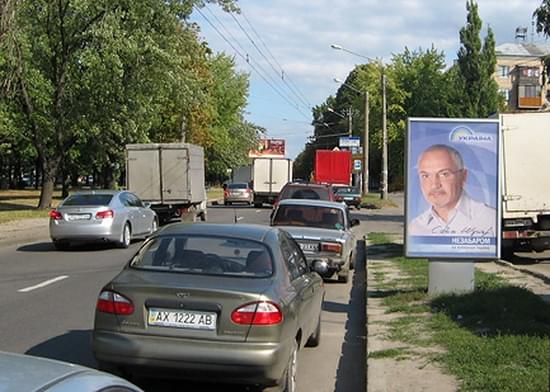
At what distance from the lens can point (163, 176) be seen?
96.0ft

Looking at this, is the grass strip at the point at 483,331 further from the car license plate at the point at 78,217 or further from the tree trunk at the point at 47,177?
the tree trunk at the point at 47,177

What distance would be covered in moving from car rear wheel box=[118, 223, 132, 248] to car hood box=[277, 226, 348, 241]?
22.7 feet

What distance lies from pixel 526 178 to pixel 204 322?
1306 cm

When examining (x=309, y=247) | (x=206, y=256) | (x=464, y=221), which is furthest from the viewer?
(x=309, y=247)

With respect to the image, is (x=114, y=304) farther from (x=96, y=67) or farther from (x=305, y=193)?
(x=96, y=67)

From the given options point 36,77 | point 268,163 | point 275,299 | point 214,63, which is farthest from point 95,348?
point 214,63

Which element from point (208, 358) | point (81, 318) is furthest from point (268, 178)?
point (208, 358)

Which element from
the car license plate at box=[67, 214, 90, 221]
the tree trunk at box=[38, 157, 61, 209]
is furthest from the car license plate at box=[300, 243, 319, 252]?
the tree trunk at box=[38, 157, 61, 209]

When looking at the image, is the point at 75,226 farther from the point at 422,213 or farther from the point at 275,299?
the point at 275,299

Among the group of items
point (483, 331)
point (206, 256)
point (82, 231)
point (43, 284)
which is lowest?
point (43, 284)

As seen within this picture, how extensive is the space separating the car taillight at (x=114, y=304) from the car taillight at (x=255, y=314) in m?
0.86

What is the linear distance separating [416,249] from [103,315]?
5.53 m

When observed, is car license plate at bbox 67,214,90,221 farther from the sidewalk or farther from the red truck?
the red truck

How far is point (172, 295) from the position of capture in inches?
240
